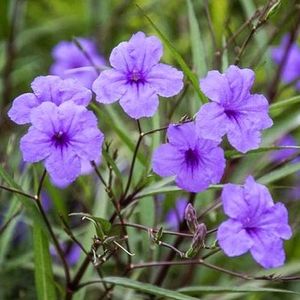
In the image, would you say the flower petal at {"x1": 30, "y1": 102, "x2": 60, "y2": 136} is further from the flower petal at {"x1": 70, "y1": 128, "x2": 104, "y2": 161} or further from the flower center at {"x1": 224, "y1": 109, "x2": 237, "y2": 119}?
the flower center at {"x1": 224, "y1": 109, "x2": 237, "y2": 119}

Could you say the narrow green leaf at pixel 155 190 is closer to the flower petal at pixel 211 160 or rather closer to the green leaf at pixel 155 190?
the green leaf at pixel 155 190

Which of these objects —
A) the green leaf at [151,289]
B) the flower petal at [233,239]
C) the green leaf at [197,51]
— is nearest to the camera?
the flower petal at [233,239]

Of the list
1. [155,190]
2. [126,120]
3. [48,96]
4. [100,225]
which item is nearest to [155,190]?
[155,190]

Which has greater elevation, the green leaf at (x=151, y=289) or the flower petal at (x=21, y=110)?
the flower petal at (x=21, y=110)

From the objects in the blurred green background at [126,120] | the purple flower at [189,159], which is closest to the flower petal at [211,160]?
the purple flower at [189,159]

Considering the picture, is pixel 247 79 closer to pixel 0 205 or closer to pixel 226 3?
pixel 0 205

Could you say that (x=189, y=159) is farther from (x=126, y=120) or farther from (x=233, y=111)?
(x=126, y=120)
